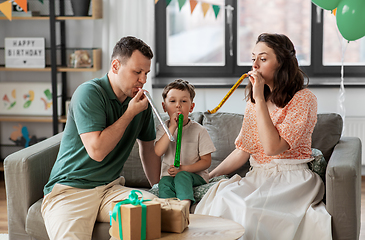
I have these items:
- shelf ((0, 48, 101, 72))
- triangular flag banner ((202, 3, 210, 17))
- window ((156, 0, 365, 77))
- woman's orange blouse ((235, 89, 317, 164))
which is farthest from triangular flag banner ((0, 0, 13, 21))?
woman's orange blouse ((235, 89, 317, 164))

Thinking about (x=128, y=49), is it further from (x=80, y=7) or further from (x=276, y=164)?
(x=80, y=7)

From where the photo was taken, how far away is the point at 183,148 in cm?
207

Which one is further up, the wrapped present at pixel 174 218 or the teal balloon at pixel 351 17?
the teal balloon at pixel 351 17

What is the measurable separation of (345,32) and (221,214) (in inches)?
61.6

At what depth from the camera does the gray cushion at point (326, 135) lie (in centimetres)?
221

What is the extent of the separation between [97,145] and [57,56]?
2.15m

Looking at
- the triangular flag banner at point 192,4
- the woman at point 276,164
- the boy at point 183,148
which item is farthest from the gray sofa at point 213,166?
the triangular flag banner at point 192,4

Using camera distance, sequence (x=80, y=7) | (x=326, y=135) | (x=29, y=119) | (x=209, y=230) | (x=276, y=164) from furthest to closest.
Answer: (x=29, y=119) < (x=80, y=7) < (x=326, y=135) < (x=276, y=164) < (x=209, y=230)

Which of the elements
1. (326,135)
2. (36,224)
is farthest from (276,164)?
(36,224)

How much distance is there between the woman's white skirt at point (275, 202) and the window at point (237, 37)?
1.89 meters

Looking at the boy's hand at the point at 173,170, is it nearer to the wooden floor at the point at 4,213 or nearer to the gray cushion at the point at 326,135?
the gray cushion at the point at 326,135

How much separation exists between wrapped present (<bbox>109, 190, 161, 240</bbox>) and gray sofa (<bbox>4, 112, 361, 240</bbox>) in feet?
1.54

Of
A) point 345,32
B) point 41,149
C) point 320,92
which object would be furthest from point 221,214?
point 320,92

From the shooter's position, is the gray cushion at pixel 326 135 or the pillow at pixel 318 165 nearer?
the pillow at pixel 318 165
